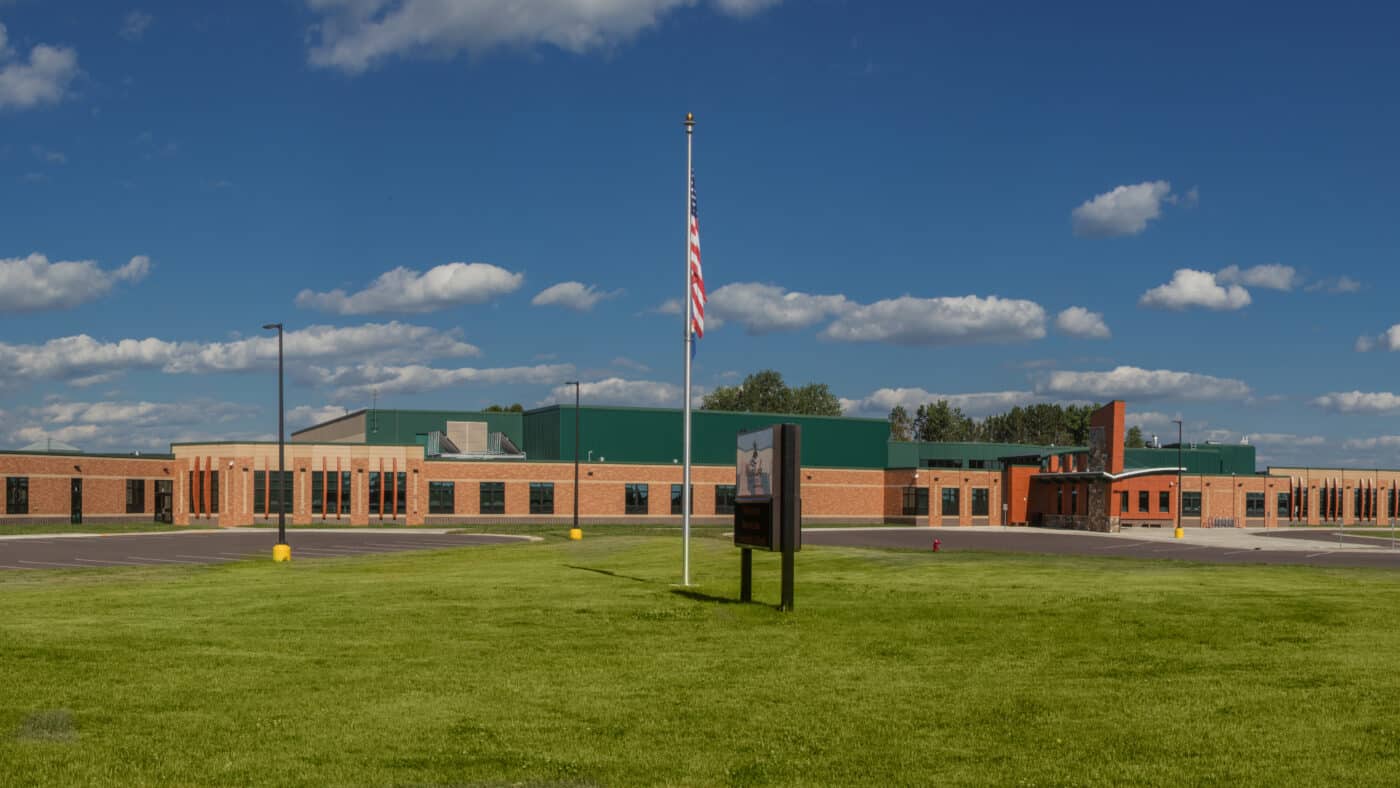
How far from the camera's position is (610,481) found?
288ft

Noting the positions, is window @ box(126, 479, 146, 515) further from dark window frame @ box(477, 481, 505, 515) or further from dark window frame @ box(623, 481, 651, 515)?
dark window frame @ box(623, 481, 651, 515)

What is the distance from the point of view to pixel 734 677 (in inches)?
578

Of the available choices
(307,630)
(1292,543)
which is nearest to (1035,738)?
(307,630)

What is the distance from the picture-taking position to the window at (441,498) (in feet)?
Answer: 273

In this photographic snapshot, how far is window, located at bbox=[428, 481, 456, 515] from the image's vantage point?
273 ft

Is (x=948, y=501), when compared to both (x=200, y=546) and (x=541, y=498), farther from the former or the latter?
(x=200, y=546)

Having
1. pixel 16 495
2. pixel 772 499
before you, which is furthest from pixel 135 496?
pixel 772 499

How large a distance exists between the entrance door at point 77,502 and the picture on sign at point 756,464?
7031 cm

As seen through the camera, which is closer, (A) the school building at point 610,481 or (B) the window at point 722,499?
(A) the school building at point 610,481

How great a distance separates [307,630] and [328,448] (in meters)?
65.1

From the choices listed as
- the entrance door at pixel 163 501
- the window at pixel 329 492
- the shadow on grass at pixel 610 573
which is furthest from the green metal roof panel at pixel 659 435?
the shadow on grass at pixel 610 573

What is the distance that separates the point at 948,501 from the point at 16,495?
65.9 metres

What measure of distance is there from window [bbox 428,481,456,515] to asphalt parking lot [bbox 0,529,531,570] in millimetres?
13939

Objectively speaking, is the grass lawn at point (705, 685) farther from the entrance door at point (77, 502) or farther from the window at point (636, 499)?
the window at point (636, 499)
